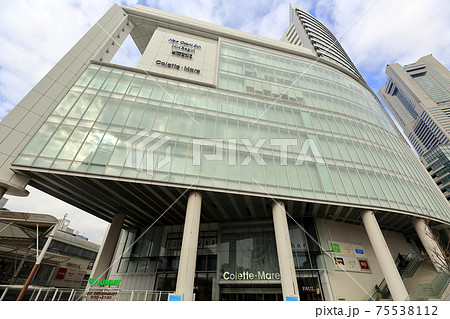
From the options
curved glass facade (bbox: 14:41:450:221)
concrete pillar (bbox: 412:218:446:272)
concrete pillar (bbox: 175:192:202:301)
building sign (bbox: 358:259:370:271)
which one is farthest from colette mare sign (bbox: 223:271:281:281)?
concrete pillar (bbox: 412:218:446:272)

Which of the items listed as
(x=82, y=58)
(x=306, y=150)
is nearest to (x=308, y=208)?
(x=306, y=150)

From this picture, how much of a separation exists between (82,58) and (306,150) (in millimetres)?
24062

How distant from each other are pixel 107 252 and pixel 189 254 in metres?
10.6

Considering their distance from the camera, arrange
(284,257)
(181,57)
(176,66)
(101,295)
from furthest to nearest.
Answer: (181,57), (176,66), (284,257), (101,295)

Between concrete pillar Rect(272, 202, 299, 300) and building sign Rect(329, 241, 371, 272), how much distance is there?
7422 millimetres

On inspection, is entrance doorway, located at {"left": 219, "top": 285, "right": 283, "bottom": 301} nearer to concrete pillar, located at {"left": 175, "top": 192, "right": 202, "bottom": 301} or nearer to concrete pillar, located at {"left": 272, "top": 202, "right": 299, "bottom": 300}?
concrete pillar, located at {"left": 272, "top": 202, "right": 299, "bottom": 300}

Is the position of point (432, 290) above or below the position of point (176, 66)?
below

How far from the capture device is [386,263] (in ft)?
46.4

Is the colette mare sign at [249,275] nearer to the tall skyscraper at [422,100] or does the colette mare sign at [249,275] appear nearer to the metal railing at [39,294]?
the metal railing at [39,294]

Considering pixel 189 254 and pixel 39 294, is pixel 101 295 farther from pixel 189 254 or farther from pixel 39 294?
pixel 189 254

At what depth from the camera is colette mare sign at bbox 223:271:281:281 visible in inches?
684

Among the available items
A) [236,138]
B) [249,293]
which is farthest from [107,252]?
[236,138]

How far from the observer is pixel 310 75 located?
28.0m

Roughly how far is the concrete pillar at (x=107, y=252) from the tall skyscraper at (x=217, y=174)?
0.10 meters
